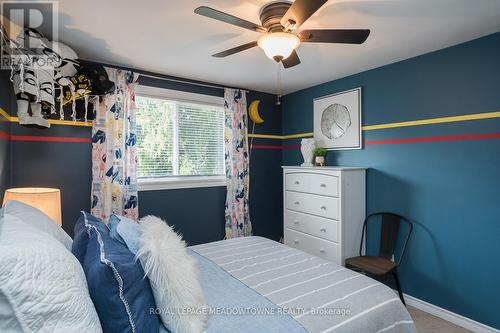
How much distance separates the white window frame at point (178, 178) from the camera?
320 centimetres

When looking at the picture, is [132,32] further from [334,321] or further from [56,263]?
[334,321]

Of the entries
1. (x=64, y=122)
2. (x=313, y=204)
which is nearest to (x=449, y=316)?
(x=313, y=204)

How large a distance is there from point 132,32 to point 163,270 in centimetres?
193

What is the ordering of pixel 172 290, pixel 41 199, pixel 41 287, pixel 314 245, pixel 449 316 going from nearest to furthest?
1. pixel 41 287
2. pixel 172 290
3. pixel 41 199
4. pixel 449 316
5. pixel 314 245

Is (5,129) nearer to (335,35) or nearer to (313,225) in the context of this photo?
(335,35)

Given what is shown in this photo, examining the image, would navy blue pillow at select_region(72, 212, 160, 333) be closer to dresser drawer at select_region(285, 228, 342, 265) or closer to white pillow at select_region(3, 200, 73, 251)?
white pillow at select_region(3, 200, 73, 251)

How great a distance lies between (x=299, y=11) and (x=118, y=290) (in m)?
1.60

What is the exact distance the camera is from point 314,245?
3.22 m

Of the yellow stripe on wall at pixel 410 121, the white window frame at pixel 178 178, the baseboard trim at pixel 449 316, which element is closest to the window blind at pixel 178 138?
the white window frame at pixel 178 178

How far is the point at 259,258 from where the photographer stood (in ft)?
6.80

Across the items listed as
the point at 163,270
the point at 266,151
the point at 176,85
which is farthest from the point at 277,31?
the point at 266,151

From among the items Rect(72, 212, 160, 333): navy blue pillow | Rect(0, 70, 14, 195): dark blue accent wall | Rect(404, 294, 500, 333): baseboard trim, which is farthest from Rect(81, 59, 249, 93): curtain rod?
Rect(404, 294, 500, 333): baseboard trim

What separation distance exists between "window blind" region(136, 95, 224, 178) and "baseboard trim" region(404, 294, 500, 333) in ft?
8.70

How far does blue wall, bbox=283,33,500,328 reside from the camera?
229 centimetres
